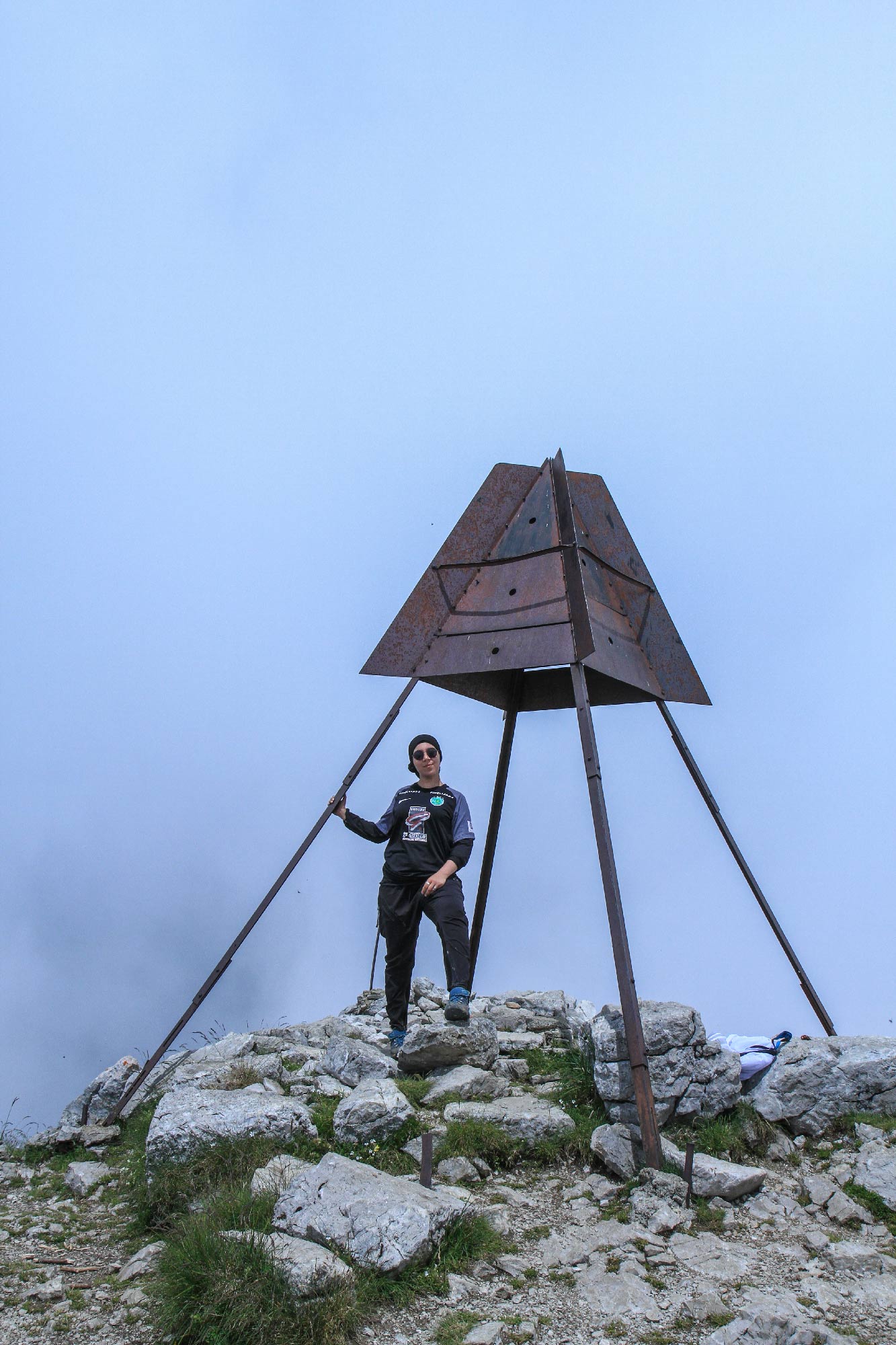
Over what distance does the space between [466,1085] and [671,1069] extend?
1272 millimetres

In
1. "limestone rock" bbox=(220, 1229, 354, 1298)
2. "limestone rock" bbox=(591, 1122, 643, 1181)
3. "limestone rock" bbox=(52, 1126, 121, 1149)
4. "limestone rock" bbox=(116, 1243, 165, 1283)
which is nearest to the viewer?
"limestone rock" bbox=(220, 1229, 354, 1298)

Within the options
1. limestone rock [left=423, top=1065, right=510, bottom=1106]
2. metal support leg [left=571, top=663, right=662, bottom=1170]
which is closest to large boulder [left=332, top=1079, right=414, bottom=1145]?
limestone rock [left=423, top=1065, right=510, bottom=1106]

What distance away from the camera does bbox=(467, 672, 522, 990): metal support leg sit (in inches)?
322

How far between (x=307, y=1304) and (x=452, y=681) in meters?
5.20

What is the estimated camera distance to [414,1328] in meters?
3.65

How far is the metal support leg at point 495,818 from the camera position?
8.19m

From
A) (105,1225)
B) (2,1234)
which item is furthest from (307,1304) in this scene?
(2,1234)

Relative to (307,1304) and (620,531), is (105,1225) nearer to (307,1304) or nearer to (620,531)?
(307,1304)

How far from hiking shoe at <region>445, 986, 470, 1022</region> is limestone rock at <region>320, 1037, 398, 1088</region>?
52cm

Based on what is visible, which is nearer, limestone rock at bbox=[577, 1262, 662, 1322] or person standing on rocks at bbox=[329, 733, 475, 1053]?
limestone rock at bbox=[577, 1262, 662, 1322]

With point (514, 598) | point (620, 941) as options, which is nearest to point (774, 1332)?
point (620, 941)

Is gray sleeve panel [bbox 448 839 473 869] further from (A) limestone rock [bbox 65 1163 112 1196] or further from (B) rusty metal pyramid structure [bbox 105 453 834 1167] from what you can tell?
(A) limestone rock [bbox 65 1163 112 1196]

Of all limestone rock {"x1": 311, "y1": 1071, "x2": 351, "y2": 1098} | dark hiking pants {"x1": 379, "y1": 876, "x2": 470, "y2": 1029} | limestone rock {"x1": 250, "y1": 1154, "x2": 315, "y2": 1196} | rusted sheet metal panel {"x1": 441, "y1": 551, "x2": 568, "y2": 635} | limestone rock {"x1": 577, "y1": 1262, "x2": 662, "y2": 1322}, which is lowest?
limestone rock {"x1": 577, "y1": 1262, "x2": 662, "y2": 1322}

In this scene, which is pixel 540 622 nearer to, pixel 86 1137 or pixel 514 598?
pixel 514 598
